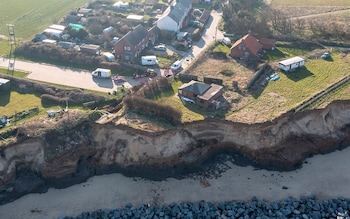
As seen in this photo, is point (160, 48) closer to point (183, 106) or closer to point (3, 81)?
point (183, 106)

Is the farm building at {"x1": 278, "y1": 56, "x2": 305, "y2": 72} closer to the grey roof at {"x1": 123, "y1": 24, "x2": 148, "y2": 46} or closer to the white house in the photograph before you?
the white house

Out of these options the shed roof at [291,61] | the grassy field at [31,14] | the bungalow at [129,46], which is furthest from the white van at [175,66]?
the grassy field at [31,14]

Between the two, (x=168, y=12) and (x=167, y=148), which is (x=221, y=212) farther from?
(x=168, y=12)

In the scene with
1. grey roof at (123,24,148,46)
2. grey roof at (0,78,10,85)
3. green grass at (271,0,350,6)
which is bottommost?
green grass at (271,0,350,6)

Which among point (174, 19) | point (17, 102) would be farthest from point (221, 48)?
point (17, 102)

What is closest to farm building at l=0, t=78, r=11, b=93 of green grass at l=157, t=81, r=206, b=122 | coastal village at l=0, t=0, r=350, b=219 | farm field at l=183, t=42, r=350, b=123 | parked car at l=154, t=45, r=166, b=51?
coastal village at l=0, t=0, r=350, b=219

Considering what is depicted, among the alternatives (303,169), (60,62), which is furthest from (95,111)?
(303,169)

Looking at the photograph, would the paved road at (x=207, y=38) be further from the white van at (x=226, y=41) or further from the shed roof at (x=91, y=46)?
the shed roof at (x=91, y=46)
